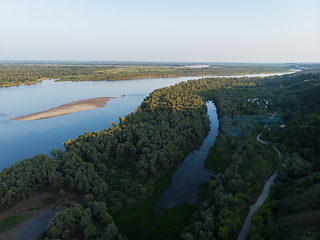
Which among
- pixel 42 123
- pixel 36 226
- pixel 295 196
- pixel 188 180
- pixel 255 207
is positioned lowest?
pixel 188 180

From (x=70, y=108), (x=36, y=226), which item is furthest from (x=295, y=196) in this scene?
(x=70, y=108)

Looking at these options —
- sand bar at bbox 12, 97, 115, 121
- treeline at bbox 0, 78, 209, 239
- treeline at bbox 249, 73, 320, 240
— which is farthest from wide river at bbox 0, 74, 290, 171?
treeline at bbox 249, 73, 320, 240

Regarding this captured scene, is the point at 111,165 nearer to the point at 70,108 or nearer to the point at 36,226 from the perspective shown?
the point at 36,226

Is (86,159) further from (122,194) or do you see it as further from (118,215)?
(118,215)

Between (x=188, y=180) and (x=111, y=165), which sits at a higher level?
(x=111, y=165)

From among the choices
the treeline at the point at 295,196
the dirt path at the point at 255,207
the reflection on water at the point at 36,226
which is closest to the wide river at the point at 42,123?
the reflection on water at the point at 36,226

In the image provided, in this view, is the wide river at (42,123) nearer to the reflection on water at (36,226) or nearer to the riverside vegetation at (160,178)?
the riverside vegetation at (160,178)

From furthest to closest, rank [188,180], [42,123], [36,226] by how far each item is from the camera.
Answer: [42,123], [188,180], [36,226]
